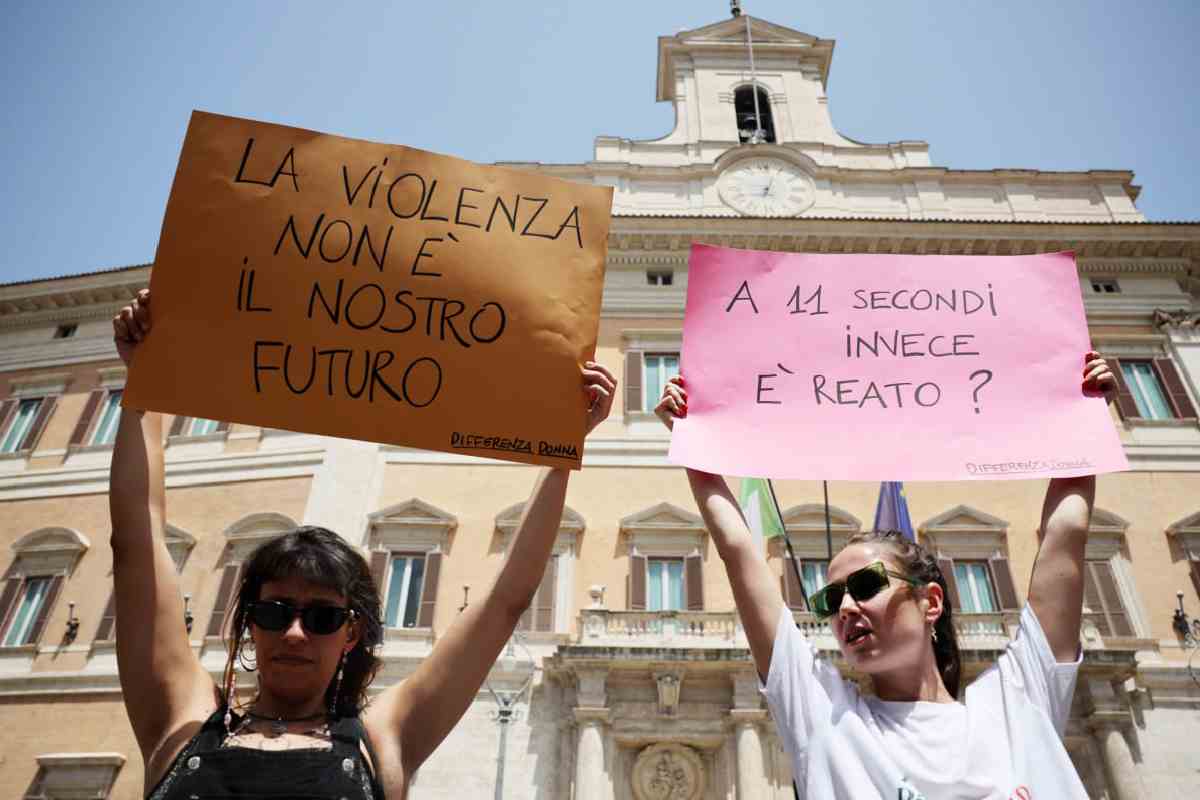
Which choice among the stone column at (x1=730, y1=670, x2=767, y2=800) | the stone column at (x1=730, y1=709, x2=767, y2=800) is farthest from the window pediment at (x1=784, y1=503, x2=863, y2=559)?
the stone column at (x1=730, y1=709, x2=767, y2=800)

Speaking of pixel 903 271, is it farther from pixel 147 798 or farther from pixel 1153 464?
pixel 1153 464

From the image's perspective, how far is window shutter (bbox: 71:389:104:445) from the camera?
17.0 metres

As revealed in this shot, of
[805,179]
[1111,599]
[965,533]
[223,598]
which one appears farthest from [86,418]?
[1111,599]

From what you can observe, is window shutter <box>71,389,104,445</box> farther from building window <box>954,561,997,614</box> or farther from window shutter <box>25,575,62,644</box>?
building window <box>954,561,997,614</box>

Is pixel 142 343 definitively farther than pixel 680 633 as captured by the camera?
A: No

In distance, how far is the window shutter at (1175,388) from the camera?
51.2 feet

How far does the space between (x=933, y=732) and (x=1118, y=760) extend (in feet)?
38.5

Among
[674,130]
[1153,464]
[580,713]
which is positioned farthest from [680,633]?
[674,130]

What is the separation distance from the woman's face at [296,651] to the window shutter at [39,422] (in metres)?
18.6

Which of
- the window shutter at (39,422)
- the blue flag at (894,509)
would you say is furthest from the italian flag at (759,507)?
the window shutter at (39,422)

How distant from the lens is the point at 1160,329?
16719 mm

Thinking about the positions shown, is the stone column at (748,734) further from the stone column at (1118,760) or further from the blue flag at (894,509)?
the stone column at (1118,760)

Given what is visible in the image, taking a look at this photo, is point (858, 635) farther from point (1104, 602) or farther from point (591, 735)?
point (1104, 602)

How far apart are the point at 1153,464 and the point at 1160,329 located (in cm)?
347
